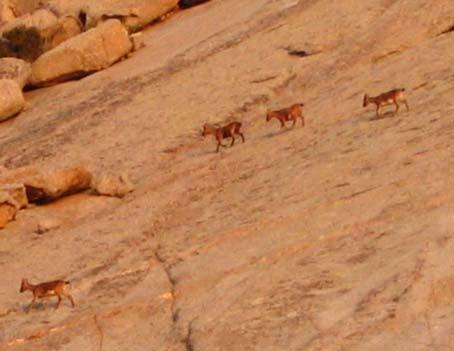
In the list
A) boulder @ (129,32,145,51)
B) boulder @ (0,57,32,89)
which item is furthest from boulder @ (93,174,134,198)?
boulder @ (129,32,145,51)

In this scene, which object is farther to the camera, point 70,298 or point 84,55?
point 84,55

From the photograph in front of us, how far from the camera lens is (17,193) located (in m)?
27.5

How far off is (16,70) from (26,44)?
135 inches

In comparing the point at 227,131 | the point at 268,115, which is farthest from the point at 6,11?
the point at 268,115

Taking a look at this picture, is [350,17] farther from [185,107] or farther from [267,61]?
[185,107]

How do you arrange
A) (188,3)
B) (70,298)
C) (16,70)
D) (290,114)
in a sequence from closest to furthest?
(70,298), (290,114), (16,70), (188,3)

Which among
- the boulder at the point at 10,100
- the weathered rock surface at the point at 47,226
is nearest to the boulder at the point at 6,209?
the weathered rock surface at the point at 47,226

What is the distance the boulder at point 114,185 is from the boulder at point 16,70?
34.0 feet

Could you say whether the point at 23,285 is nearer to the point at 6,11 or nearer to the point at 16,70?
the point at 16,70

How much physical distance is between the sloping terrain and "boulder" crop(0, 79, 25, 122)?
0.44 meters

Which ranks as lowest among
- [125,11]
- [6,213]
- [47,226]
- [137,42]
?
[47,226]

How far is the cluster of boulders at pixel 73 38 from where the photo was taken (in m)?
36.8

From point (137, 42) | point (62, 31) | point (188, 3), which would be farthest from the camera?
point (188, 3)

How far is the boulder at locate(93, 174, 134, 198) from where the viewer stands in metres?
26.7
